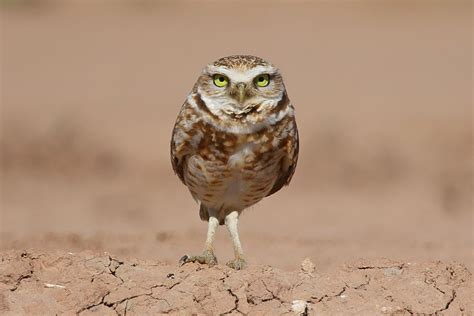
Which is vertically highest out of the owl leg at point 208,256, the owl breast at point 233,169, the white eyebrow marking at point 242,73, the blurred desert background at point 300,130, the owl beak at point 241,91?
the white eyebrow marking at point 242,73

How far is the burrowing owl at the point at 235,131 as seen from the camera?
7.04 m

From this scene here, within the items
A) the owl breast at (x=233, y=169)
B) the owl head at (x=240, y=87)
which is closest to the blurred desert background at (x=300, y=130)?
the owl breast at (x=233, y=169)

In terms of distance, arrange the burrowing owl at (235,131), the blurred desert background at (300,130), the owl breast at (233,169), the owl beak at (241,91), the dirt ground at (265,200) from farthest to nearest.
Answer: the blurred desert background at (300,130) < the owl breast at (233,169) < the burrowing owl at (235,131) < the owl beak at (241,91) < the dirt ground at (265,200)

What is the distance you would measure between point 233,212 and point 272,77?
110 centimetres

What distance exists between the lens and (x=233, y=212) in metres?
7.77

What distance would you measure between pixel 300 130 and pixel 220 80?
918 cm

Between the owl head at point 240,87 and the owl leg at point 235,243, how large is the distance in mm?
921

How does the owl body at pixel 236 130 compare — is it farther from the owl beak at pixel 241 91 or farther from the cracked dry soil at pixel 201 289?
the cracked dry soil at pixel 201 289

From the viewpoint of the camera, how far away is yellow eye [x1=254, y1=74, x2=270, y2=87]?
7.05 metres

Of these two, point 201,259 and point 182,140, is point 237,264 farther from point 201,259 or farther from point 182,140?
point 182,140

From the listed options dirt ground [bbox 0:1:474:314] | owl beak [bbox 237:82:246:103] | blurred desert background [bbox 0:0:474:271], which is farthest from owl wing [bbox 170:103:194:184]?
blurred desert background [bbox 0:0:474:271]

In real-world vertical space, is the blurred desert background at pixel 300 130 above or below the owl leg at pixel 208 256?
below

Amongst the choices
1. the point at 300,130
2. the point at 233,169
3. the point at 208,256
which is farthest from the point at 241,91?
the point at 300,130

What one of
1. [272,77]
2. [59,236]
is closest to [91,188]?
[59,236]
